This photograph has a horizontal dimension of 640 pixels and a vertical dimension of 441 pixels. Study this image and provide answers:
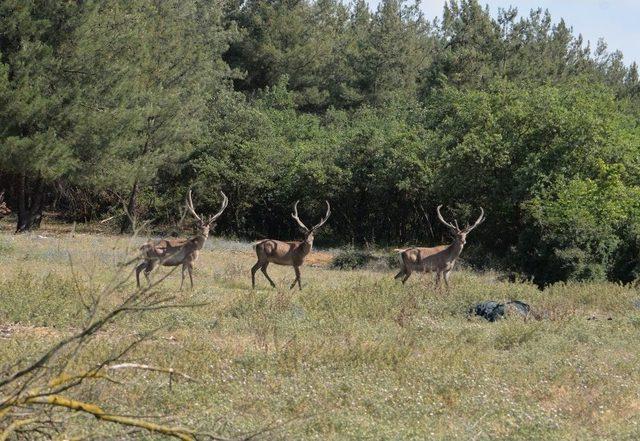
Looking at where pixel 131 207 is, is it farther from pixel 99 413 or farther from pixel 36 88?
pixel 99 413

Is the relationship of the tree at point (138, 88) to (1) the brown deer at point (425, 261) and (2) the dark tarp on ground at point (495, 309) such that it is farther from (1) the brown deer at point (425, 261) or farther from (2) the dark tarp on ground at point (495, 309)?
(2) the dark tarp on ground at point (495, 309)

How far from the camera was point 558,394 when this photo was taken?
34.2 feet

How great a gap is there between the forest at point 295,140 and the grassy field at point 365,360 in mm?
5545

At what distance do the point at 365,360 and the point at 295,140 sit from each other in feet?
109

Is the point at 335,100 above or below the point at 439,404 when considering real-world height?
above

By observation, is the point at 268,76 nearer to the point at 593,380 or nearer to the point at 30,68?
the point at 30,68

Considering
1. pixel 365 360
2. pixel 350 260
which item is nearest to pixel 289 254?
pixel 350 260

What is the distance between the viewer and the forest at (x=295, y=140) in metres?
27.2

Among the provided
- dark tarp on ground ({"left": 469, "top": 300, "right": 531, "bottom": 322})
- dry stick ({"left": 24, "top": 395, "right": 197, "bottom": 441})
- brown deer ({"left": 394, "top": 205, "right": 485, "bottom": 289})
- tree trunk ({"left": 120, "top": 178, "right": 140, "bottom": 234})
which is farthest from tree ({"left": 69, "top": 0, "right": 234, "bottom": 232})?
dry stick ({"left": 24, "top": 395, "right": 197, "bottom": 441})

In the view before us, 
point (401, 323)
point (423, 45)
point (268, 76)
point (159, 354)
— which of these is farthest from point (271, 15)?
point (159, 354)

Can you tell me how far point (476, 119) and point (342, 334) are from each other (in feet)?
61.9

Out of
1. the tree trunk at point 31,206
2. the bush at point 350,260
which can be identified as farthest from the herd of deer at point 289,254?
the tree trunk at point 31,206

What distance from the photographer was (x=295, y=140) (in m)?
44.1

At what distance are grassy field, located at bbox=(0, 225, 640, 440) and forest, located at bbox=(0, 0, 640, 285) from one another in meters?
5.54
